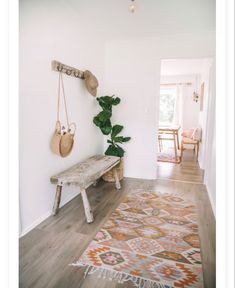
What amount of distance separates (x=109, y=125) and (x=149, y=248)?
2.10 meters

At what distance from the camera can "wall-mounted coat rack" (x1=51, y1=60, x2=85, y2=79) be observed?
2451mm

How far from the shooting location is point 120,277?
1.62 m

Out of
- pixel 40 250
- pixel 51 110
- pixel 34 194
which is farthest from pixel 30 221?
pixel 51 110

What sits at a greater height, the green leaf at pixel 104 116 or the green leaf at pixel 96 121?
the green leaf at pixel 104 116

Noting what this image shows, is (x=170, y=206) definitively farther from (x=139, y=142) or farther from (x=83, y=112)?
(x=83, y=112)

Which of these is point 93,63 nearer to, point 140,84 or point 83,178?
point 140,84

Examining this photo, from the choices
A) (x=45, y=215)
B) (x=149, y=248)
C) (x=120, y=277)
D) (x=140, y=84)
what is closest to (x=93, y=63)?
(x=140, y=84)

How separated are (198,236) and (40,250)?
1481 mm

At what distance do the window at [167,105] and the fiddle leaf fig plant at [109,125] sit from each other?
13.3 feet

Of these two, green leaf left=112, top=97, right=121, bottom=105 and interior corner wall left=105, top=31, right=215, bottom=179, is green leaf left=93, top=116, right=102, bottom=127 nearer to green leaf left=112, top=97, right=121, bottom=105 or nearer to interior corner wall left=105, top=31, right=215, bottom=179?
green leaf left=112, top=97, right=121, bottom=105

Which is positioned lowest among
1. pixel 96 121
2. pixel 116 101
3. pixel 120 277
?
pixel 120 277

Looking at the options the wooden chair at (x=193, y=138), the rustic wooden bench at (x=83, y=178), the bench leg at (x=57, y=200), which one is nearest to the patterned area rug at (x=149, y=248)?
the rustic wooden bench at (x=83, y=178)

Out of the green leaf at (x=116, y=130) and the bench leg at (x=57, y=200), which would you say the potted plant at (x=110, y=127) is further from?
the bench leg at (x=57, y=200)

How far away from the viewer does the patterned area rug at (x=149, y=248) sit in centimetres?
163
